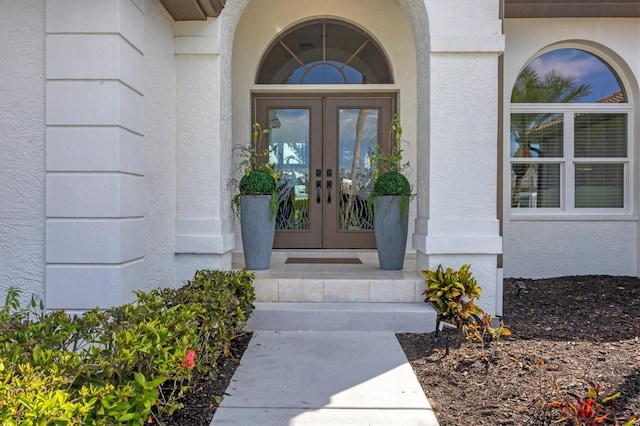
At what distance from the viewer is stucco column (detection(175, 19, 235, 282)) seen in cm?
452

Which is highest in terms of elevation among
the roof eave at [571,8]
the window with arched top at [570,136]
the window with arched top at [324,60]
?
the roof eave at [571,8]

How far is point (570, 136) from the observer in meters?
6.80

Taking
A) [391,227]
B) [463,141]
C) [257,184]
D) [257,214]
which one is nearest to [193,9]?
[257,184]

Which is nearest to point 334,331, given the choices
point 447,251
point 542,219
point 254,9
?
point 447,251

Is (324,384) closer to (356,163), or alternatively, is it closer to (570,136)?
(356,163)

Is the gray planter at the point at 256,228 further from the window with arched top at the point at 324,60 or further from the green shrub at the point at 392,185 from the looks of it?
the window with arched top at the point at 324,60

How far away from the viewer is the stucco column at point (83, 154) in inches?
126

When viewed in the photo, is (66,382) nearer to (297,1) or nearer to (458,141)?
(458,141)

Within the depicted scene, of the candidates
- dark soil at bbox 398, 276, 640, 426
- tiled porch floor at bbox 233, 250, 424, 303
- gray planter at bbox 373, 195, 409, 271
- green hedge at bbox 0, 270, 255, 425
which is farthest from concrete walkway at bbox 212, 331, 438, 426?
gray planter at bbox 373, 195, 409, 271

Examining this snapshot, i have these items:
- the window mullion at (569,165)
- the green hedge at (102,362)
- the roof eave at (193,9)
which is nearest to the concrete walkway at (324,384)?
the green hedge at (102,362)

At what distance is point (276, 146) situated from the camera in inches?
271

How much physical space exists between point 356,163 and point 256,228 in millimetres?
2377

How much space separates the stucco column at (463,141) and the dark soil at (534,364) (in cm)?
69

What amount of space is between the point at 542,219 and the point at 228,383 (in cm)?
519
